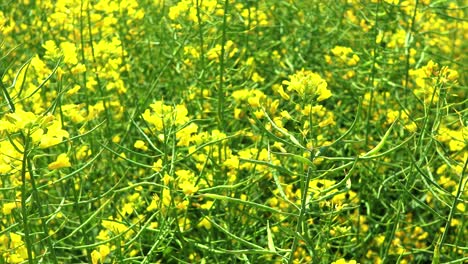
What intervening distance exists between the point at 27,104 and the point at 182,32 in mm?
909

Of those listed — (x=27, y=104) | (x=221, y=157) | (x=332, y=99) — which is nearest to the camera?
(x=221, y=157)

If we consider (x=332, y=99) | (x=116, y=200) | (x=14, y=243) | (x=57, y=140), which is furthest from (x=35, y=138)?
(x=332, y=99)

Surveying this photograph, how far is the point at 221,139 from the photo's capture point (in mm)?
2242

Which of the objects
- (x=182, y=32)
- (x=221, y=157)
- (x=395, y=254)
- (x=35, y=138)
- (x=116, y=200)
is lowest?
(x=395, y=254)

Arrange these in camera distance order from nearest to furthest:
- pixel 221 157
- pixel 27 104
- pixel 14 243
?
1. pixel 14 243
2. pixel 221 157
3. pixel 27 104

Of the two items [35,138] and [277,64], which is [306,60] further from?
[35,138]

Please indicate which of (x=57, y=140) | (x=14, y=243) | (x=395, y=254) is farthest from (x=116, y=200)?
(x=57, y=140)

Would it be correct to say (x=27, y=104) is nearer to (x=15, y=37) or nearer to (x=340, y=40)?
(x=15, y=37)

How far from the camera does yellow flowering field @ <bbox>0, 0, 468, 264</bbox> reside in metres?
2.28

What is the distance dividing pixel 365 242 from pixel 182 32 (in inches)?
53.0

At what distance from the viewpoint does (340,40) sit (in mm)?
4168

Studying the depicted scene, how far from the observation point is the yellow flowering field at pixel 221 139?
2275 mm

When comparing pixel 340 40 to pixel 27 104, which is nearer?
pixel 27 104

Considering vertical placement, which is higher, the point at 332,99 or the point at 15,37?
the point at 15,37
